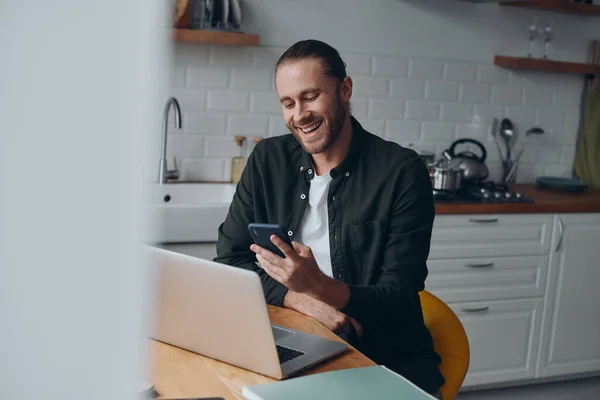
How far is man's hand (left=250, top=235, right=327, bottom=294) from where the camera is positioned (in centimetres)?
138

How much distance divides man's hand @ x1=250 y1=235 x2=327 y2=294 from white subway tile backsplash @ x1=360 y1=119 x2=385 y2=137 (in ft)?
7.32

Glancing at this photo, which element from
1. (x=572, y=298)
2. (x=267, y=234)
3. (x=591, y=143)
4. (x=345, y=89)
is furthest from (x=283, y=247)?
(x=591, y=143)

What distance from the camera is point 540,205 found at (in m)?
3.33

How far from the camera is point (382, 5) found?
3.60m

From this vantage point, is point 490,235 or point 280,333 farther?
point 490,235

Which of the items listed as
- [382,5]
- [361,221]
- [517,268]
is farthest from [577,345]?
[361,221]

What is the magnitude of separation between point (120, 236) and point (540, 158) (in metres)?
4.19

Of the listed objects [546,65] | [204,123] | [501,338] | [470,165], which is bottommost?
[501,338]

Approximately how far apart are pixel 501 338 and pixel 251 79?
1697 millimetres

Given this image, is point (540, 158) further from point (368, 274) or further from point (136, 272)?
point (136, 272)

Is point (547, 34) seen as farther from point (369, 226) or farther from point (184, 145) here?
point (369, 226)

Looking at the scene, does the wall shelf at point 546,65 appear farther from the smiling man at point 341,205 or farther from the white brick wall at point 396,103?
the smiling man at point 341,205

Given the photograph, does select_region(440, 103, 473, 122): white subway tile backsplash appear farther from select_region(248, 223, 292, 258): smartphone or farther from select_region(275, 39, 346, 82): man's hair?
select_region(248, 223, 292, 258): smartphone

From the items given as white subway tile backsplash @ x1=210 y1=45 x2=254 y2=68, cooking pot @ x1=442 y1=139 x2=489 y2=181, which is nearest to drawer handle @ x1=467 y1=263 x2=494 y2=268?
cooking pot @ x1=442 y1=139 x2=489 y2=181
